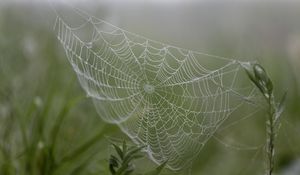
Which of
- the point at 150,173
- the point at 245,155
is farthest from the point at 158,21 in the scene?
the point at 150,173

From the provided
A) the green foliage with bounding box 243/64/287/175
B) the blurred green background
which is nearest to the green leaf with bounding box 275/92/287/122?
the green foliage with bounding box 243/64/287/175

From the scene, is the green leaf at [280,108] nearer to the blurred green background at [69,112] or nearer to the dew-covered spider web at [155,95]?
the dew-covered spider web at [155,95]

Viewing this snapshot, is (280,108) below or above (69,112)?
below

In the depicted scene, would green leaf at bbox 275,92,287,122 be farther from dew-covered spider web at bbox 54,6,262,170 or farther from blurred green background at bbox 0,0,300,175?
blurred green background at bbox 0,0,300,175

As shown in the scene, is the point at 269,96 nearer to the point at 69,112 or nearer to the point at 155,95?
the point at 155,95

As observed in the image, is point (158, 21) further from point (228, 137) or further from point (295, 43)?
point (228, 137)

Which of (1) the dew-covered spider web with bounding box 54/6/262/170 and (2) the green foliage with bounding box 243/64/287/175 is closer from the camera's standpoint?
(2) the green foliage with bounding box 243/64/287/175

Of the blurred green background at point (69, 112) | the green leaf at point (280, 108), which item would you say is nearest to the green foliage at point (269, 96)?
the green leaf at point (280, 108)

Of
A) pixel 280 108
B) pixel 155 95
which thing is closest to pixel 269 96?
pixel 280 108
